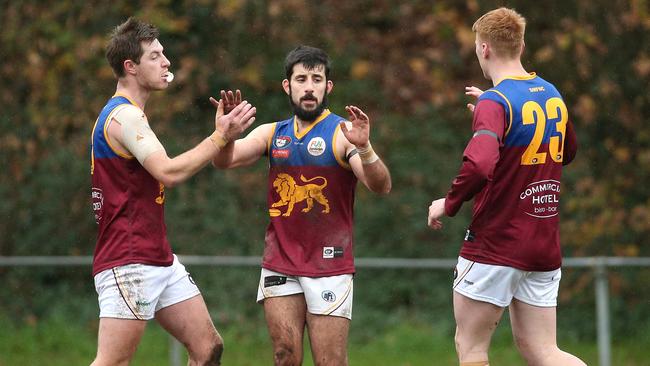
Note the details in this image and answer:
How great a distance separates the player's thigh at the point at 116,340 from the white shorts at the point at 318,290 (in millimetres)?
910

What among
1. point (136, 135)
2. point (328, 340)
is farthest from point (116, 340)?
point (328, 340)

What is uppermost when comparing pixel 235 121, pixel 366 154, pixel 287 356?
pixel 235 121

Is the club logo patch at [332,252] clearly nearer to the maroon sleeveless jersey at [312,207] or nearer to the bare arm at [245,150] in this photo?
the maroon sleeveless jersey at [312,207]

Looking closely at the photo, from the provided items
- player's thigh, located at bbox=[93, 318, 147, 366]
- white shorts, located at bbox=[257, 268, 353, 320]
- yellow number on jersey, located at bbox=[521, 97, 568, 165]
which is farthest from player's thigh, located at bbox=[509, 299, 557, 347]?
player's thigh, located at bbox=[93, 318, 147, 366]

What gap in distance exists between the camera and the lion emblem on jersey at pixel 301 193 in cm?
713

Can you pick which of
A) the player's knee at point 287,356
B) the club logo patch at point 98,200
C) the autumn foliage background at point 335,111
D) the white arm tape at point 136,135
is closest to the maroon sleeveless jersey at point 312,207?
the player's knee at point 287,356

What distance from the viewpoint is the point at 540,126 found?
6559 millimetres

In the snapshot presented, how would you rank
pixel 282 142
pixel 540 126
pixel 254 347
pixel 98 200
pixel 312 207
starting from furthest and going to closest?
pixel 254 347 → pixel 282 142 → pixel 312 207 → pixel 98 200 → pixel 540 126

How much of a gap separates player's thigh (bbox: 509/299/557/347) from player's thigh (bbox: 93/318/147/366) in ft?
7.35

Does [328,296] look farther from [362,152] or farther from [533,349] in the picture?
[533,349]

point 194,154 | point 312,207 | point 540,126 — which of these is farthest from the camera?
point 312,207

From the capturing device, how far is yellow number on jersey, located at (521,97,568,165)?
21.5 feet

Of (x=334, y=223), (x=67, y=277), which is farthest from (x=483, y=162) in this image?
(x=67, y=277)

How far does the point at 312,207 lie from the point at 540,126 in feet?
4.91
